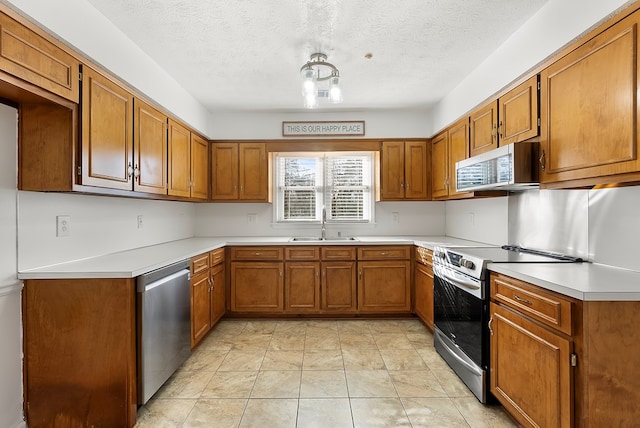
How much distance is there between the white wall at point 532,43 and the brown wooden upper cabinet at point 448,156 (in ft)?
0.64

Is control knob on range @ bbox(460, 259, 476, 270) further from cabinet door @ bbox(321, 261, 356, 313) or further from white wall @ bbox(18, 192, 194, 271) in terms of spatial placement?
white wall @ bbox(18, 192, 194, 271)

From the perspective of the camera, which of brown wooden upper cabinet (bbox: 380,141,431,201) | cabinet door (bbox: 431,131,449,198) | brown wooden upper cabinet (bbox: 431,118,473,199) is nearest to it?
brown wooden upper cabinet (bbox: 431,118,473,199)

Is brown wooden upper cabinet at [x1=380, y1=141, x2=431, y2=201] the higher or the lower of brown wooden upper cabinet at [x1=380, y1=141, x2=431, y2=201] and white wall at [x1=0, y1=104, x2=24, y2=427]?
the higher

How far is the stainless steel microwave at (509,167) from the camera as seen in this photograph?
211cm

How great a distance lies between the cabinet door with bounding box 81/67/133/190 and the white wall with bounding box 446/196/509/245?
10.4 feet

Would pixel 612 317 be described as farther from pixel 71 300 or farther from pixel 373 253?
pixel 71 300

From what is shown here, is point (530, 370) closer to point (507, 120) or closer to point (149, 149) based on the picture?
point (507, 120)

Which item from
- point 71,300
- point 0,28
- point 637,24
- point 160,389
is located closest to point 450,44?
point 637,24

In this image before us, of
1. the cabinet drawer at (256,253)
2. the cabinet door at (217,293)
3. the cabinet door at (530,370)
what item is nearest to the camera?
the cabinet door at (530,370)

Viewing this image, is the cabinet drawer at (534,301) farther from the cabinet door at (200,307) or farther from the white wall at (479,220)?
the cabinet door at (200,307)

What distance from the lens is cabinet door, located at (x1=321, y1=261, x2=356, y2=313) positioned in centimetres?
369

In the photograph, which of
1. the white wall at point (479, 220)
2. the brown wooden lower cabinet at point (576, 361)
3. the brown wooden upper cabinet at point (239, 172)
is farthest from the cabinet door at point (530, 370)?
the brown wooden upper cabinet at point (239, 172)

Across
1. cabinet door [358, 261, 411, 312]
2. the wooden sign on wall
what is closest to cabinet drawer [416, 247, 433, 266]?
cabinet door [358, 261, 411, 312]

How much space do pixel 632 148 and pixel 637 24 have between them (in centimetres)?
55
